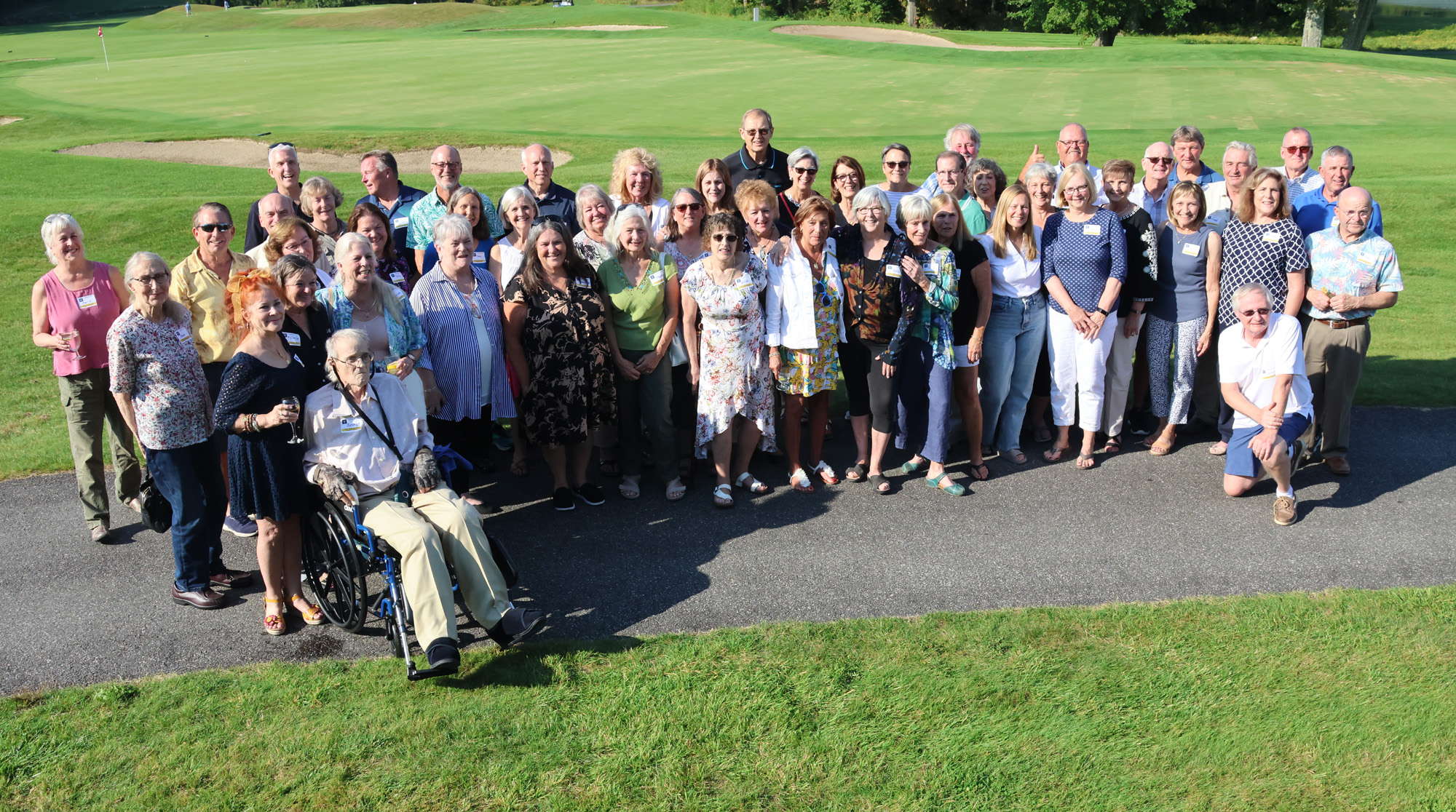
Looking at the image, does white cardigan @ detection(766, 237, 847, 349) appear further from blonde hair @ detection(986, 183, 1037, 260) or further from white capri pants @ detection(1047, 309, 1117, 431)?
white capri pants @ detection(1047, 309, 1117, 431)

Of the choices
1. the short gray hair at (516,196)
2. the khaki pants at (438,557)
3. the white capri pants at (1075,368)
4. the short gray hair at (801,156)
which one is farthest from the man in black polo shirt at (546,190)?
the white capri pants at (1075,368)

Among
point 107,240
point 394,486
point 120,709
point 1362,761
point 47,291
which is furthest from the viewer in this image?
point 107,240

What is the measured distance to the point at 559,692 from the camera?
466 centimetres

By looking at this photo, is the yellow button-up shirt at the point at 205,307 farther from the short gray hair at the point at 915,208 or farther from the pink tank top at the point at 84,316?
the short gray hair at the point at 915,208

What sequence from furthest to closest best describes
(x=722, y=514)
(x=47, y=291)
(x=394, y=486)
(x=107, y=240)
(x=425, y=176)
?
(x=425, y=176) < (x=107, y=240) < (x=722, y=514) < (x=47, y=291) < (x=394, y=486)

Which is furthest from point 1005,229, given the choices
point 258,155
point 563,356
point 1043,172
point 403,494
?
point 258,155

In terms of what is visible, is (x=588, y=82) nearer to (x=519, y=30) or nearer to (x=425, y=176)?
(x=425, y=176)

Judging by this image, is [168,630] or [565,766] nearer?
[565,766]

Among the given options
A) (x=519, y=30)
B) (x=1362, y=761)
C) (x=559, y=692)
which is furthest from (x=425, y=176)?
(x=519, y=30)

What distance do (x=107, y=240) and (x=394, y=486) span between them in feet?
32.1

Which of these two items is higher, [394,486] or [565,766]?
[394,486]

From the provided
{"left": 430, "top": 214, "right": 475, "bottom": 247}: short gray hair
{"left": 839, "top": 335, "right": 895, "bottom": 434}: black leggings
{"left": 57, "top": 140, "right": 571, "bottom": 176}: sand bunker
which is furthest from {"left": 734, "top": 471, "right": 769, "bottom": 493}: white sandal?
{"left": 57, "top": 140, "right": 571, "bottom": 176}: sand bunker

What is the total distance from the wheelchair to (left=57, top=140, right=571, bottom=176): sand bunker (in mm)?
12261

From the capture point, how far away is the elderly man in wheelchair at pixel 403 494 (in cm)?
482
